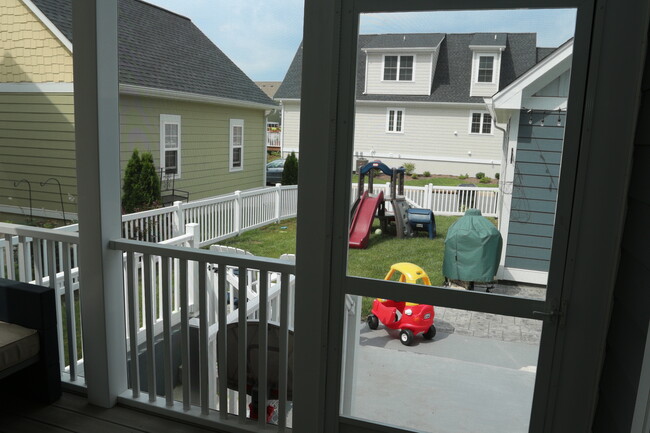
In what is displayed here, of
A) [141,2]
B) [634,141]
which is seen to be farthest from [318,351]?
[141,2]

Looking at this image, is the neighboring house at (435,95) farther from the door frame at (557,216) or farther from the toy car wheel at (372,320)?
the toy car wheel at (372,320)

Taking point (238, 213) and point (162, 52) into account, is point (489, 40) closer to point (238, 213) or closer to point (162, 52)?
point (238, 213)

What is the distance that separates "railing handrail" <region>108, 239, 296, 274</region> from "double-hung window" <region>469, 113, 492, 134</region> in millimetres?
976

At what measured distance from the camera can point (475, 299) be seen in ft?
6.15

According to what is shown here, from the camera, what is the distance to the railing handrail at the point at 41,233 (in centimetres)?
269

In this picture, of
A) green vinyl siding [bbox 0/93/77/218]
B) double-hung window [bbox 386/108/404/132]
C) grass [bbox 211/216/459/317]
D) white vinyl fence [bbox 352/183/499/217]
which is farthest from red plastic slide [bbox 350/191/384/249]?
green vinyl siding [bbox 0/93/77/218]

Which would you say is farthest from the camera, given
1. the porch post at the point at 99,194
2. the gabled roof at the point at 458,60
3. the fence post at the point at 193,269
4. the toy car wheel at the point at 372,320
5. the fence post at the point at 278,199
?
the fence post at the point at 193,269

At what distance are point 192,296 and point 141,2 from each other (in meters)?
2.15

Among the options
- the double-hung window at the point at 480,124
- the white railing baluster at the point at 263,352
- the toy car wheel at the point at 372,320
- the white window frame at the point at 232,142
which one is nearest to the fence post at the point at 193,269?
the white window frame at the point at 232,142

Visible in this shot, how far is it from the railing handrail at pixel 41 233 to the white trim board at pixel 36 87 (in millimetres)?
886

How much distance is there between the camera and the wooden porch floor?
8.05ft

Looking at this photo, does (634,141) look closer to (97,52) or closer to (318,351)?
(318,351)

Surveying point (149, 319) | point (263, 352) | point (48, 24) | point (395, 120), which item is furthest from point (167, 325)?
point (48, 24)

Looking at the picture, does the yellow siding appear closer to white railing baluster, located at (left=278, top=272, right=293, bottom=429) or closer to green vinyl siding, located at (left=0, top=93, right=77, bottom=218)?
green vinyl siding, located at (left=0, top=93, right=77, bottom=218)
